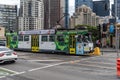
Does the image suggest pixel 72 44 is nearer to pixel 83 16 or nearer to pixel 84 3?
pixel 83 16

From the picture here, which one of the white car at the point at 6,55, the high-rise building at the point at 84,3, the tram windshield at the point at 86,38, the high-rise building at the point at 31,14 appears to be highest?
the high-rise building at the point at 84,3

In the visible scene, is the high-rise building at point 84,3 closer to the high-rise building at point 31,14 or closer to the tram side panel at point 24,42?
the high-rise building at point 31,14

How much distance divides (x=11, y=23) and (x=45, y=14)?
3247 cm

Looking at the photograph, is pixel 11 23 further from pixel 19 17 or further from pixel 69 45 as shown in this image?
pixel 69 45

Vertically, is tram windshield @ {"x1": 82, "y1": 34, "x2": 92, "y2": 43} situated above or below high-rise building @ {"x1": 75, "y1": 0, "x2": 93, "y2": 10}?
below

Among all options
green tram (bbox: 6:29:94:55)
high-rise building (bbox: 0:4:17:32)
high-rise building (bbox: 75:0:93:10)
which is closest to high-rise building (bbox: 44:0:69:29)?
green tram (bbox: 6:29:94:55)

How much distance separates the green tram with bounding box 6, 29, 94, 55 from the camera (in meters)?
30.2

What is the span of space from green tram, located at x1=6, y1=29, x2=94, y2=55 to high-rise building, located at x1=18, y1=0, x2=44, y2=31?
43.5m

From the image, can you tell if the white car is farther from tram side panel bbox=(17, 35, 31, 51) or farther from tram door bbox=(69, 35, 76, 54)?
tram side panel bbox=(17, 35, 31, 51)

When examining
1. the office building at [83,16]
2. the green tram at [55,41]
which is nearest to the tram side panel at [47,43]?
the green tram at [55,41]

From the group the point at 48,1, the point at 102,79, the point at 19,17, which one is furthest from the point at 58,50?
the point at 19,17

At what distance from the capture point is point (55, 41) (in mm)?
32812

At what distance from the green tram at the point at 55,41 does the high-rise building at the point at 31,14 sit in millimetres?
43544

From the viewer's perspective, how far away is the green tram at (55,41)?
99.1ft
